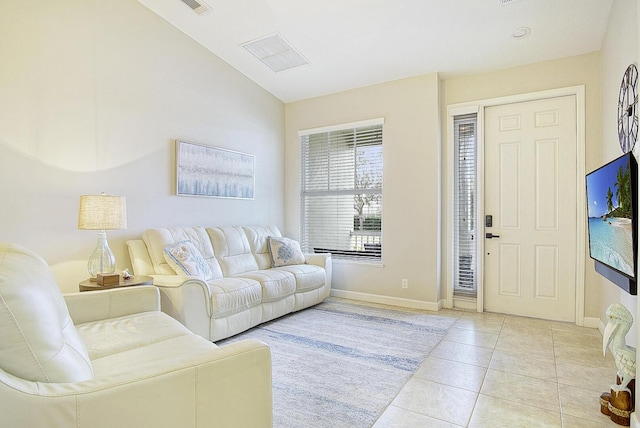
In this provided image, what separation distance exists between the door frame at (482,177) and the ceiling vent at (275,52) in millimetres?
1903

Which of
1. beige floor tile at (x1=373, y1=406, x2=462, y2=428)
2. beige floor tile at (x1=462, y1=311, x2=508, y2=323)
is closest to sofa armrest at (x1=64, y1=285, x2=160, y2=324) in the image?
beige floor tile at (x1=373, y1=406, x2=462, y2=428)

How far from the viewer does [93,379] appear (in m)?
1.00

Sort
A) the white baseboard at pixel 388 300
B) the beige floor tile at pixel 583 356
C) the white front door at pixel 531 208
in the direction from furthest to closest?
the white baseboard at pixel 388 300, the white front door at pixel 531 208, the beige floor tile at pixel 583 356

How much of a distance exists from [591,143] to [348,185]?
263 centimetres

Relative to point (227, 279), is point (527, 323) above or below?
below

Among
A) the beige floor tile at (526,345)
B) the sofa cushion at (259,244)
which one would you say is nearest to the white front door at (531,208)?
the beige floor tile at (526,345)

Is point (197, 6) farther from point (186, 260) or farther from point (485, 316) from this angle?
point (485, 316)

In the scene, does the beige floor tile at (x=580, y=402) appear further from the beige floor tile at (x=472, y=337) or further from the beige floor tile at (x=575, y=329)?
the beige floor tile at (x=575, y=329)

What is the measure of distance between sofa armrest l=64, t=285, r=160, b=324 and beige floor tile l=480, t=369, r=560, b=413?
2.21 meters

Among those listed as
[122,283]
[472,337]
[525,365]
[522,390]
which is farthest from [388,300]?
[122,283]

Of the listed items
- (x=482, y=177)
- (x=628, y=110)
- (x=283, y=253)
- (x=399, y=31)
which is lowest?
(x=283, y=253)

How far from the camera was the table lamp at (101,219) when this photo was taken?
2.61 meters

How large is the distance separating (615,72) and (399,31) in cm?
182

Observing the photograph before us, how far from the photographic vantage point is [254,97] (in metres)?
4.60
